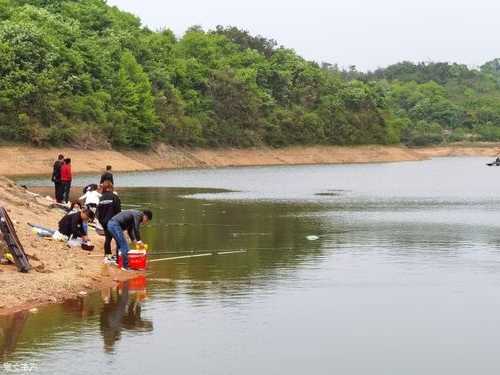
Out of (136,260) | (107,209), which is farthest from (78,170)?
(136,260)

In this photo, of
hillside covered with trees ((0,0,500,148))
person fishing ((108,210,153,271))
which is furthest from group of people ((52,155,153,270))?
hillside covered with trees ((0,0,500,148))

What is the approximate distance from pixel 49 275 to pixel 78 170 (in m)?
51.3

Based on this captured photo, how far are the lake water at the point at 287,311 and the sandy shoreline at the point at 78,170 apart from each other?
0.61 meters

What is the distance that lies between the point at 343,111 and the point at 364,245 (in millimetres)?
101694

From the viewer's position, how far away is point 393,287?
16.1 metres

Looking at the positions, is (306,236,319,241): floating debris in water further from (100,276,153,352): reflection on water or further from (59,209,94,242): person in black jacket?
(100,276,153,352): reflection on water

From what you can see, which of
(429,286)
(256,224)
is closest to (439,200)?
(256,224)

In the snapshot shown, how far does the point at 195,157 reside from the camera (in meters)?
92.1

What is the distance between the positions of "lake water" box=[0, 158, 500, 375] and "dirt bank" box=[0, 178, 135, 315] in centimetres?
44

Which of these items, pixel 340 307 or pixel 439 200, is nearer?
pixel 340 307

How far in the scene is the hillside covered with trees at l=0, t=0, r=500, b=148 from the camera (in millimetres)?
72688

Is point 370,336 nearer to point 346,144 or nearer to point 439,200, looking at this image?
point 439,200

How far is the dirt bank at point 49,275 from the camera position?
13867 mm

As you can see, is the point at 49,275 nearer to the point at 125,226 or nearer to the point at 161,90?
the point at 125,226
